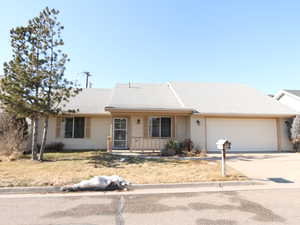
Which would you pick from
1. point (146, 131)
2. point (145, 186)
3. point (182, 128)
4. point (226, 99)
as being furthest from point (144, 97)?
point (145, 186)

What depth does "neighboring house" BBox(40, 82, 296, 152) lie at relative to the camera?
11.8 metres

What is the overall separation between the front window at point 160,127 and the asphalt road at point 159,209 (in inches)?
290

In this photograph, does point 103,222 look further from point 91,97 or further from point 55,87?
point 91,97

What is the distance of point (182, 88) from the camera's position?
51.0ft

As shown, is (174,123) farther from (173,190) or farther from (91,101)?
(173,190)

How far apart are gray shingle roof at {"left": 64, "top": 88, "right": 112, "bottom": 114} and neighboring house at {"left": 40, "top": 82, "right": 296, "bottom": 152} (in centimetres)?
7

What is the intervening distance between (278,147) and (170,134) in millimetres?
7384

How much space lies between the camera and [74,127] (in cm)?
1300

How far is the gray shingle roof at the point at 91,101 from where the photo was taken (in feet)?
42.9

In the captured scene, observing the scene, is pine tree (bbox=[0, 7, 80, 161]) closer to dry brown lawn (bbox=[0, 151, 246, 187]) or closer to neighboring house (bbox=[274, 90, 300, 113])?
dry brown lawn (bbox=[0, 151, 246, 187])

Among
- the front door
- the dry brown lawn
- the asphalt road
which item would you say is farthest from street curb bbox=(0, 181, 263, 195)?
the front door

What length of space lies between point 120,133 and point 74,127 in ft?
11.4

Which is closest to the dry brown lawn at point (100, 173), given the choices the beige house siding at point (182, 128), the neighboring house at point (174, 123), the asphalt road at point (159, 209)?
the asphalt road at point (159, 209)

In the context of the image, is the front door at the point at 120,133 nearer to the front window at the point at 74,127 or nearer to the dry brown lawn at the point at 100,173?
the front window at the point at 74,127
